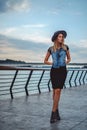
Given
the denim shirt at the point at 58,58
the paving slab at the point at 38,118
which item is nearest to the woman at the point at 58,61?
the denim shirt at the point at 58,58

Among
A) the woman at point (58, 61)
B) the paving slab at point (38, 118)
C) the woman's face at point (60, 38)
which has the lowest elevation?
the paving slab at point (38, 118)

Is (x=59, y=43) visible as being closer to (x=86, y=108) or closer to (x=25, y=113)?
(x=25, y=113)

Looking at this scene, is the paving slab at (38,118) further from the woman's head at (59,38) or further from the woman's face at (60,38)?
the woman's face at (60,38)

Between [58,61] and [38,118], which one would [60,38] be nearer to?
[58,61]

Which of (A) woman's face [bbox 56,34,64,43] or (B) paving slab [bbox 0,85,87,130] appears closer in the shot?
(B) paving slab [bbox 0,85,87,130]

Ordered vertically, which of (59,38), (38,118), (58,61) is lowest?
(38,118)

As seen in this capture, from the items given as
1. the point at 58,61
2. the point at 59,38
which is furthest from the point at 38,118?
the point at 59,38

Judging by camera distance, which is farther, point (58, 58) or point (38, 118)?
point (38, 118)

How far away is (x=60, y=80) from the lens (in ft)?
18.6

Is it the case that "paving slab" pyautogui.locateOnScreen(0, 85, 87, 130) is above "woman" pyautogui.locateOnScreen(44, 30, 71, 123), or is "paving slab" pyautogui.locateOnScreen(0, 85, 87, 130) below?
below

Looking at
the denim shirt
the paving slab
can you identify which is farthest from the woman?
the paving slab

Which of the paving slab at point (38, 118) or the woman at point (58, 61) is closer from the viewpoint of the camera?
the paving slab at point (38, 118)

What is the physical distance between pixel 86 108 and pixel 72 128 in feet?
7.96

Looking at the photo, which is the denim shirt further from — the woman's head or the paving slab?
the paving slab
